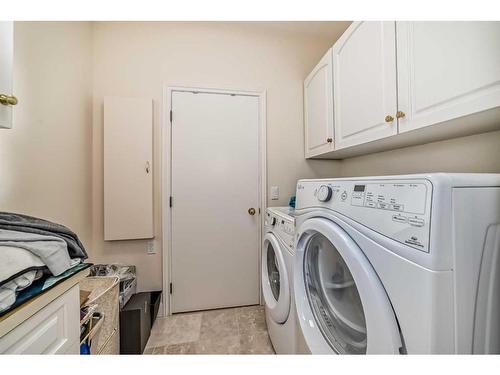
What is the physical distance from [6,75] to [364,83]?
5.03 ft

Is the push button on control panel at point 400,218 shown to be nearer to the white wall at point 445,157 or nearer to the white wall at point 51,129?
the white wall at point 445,157

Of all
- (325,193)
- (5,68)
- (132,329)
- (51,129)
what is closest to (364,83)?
(325,193)

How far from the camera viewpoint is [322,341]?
78 cm

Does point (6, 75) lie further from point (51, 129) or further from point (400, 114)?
point (400, 114)

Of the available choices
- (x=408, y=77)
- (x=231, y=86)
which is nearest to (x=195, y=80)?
(x=231, y=86)

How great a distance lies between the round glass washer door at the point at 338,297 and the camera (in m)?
0.51

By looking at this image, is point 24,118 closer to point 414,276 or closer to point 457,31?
point 414,276

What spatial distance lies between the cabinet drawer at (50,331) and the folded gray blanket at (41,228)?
13 cm

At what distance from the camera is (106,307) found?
3.44 ft

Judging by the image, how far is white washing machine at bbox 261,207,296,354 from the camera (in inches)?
39.8

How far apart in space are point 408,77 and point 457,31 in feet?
0.66

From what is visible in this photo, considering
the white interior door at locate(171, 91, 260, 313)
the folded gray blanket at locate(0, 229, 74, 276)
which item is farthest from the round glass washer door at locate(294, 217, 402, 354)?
the white interior door at locate(171, 91, 260, 313)

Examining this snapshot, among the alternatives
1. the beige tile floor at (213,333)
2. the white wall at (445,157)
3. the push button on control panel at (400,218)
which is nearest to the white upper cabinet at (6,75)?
the push button on control panel at (400,218)
